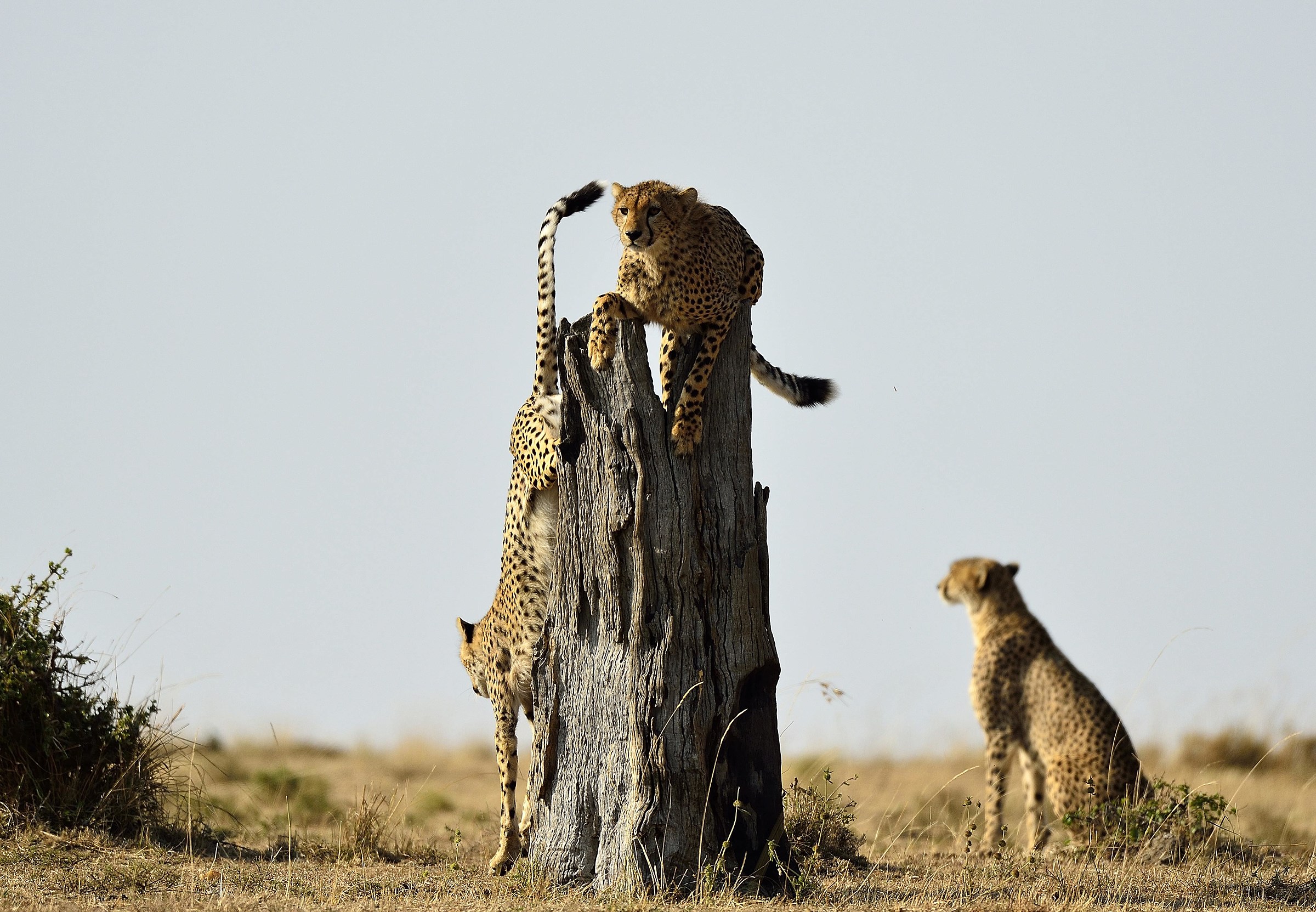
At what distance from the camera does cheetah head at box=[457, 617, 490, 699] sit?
7.22 metres

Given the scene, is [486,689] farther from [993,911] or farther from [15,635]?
[993,911]

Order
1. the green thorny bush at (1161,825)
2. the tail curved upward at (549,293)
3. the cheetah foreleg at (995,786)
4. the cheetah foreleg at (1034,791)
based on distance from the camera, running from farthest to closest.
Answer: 1. the cheetah foreleg at (1034,791)
2. the cheetah foreleg at (995,786)
3. the green thorny bush at (1161,825)
4. the tail curved upward at (549,293)

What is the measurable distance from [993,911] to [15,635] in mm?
4955

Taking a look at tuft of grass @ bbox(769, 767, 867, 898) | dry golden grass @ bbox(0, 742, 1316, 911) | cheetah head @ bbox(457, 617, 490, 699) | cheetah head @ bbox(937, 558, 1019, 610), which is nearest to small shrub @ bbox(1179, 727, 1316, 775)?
dry golden grass @ bbox(0, 742, 1316, 911)

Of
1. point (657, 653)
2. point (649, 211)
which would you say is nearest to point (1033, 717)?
point (657, 653)

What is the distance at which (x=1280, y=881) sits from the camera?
6.70 metres

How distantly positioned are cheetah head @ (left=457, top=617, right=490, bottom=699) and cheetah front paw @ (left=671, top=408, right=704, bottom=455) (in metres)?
2.10

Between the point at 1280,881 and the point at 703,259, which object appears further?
the point at 1280,881

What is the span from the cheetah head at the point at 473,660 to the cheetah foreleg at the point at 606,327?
2145 millimetres

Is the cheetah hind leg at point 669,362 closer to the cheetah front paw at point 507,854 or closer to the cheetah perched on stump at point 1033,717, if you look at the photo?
the cheetah front paw at point 507,854

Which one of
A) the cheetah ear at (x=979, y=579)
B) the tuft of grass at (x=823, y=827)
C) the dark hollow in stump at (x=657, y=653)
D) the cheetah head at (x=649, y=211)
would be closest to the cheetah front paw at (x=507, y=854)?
the dark hollow in stump at (x=657, y=653)

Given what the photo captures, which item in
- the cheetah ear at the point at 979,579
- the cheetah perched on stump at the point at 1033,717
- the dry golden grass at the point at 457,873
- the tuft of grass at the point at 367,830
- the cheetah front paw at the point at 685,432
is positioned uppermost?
the cheetah front paw at the point at 685,432

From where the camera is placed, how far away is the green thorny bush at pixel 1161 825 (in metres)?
7.32

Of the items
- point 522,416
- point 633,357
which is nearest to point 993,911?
point 633,357
